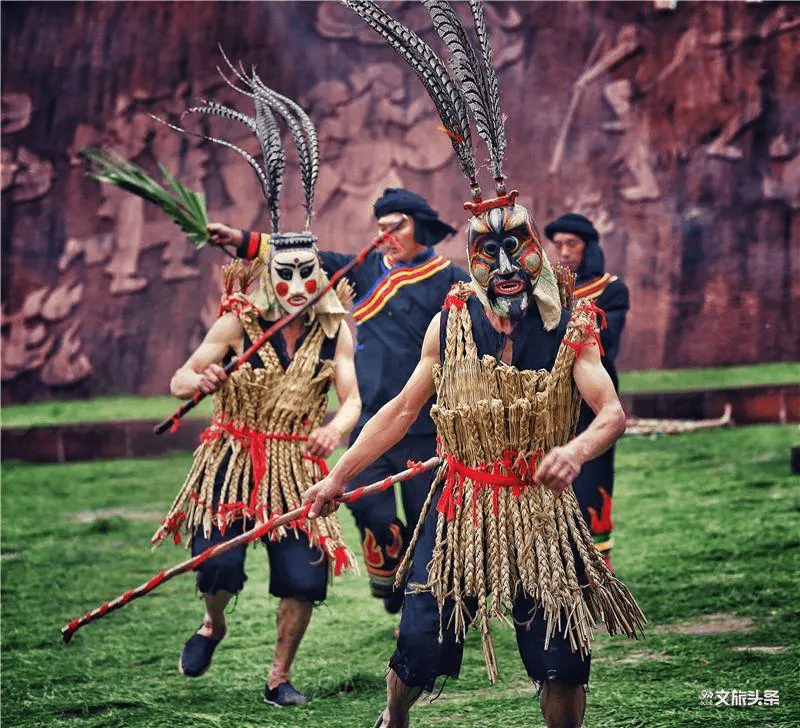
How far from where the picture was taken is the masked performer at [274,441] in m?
4.80

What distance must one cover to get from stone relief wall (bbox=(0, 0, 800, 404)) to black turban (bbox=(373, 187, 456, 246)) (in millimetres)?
8592

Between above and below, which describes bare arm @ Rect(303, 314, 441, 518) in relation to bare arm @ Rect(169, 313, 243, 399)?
below

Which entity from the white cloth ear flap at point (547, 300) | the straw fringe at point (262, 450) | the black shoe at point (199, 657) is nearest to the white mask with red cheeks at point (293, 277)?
the straw fringe at point (262, 450)

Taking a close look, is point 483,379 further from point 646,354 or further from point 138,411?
point 646,354

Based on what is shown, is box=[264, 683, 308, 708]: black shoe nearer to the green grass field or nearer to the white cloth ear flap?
the green grass field

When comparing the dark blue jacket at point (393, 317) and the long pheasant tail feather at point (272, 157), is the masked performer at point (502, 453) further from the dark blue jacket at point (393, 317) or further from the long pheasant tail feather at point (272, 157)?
the dark blue jacket at point (393, 317)

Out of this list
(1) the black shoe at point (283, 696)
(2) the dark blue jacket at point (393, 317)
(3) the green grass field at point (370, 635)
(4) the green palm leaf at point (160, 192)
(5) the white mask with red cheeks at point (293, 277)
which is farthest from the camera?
(2) the dark blue jacket at point (393, 317)

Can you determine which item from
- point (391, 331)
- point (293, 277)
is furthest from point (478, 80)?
point (391, 331)

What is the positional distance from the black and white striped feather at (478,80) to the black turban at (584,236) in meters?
2.38

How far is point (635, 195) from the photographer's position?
14.6 metres

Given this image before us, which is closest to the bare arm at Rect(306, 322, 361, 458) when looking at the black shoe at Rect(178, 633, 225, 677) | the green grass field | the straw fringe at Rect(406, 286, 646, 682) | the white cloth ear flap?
the green grass field

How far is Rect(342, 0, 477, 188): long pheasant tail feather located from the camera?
3566 millimetres

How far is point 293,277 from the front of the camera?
5031 millimetres

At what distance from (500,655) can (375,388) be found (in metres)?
1.28
